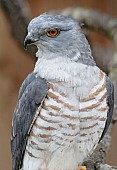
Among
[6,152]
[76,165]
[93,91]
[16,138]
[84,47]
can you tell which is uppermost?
[84,47]

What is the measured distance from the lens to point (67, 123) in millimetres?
2830

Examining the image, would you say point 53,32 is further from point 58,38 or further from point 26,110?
point 26,110

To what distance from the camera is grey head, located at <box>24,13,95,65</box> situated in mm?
2848

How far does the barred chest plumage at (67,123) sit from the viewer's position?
2824mm

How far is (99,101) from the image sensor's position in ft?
9.46

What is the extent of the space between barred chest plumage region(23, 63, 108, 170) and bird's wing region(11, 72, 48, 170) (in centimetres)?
3

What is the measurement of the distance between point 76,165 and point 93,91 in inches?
18.5

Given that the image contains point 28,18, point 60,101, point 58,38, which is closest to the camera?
point 60,101

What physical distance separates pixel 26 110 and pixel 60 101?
0.23 m

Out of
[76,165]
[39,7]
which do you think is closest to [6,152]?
[39,7]

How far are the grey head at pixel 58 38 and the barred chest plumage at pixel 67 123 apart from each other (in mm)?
157

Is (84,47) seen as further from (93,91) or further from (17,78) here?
(17,78)

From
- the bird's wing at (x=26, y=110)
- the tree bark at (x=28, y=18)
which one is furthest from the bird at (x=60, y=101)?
the tree bark at (x=28, y=18)

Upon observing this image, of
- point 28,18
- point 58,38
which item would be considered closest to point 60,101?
point 58,38
